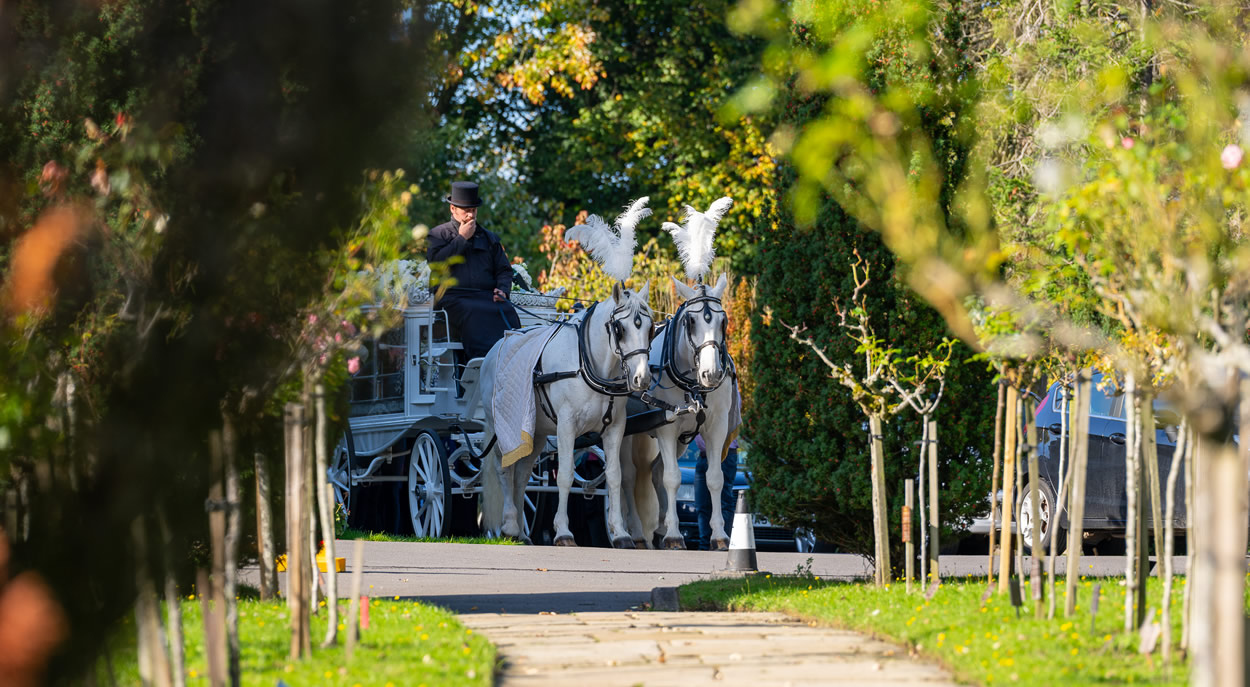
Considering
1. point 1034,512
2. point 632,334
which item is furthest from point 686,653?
point 632,334

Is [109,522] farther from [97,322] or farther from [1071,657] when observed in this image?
[1071,657]

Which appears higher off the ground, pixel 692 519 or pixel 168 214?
pixel 168 214

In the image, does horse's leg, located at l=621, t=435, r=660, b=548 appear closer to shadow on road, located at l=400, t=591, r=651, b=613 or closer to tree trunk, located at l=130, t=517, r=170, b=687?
shadow on road, located at l=400, t=591, r=651, b=613

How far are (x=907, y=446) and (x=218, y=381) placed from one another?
6469mm

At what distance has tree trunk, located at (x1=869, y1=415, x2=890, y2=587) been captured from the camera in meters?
9.70

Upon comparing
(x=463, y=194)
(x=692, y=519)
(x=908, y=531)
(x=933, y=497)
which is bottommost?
(x=692, y=519)

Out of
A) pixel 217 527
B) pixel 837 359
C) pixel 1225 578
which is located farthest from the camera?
pixel 837 359

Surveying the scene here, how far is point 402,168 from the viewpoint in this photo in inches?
214

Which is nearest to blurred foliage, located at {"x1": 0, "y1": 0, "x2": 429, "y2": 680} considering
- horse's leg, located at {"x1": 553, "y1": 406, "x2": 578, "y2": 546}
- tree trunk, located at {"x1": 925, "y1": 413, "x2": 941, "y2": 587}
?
tree trunk, located at {"x1": 925, "y1": 413, "x2": 941, "y2": 587}

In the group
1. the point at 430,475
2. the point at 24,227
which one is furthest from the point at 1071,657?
the point at 430,475

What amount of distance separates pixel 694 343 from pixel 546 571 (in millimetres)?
2674

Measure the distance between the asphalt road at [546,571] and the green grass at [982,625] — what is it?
→ 3.02 ft

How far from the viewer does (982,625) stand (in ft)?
24.9

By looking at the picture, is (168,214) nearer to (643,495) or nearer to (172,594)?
(172,594)
